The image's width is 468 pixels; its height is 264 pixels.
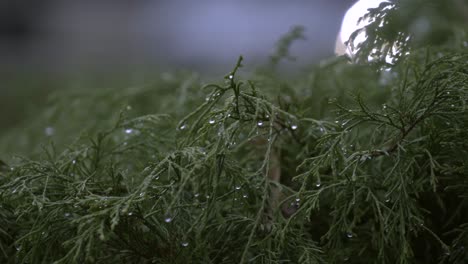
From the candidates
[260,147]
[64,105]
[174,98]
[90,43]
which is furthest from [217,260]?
[90,43]

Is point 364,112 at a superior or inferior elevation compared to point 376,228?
superior

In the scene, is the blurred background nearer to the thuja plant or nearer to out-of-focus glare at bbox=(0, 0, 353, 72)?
out-of-focus glare at bbox=(0, 0, 353, 72)

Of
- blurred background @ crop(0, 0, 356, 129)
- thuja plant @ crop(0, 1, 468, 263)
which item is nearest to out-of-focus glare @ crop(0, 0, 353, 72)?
blurred background @ crop(0, 0, 356, 129)

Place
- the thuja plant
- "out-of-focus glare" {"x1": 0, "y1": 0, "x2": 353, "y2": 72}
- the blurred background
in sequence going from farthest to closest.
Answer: "out-of-focus glare" {"x1": 0, "y1": 0, "x2": 353, "y2": 72} → the blurred background → the thuja plant

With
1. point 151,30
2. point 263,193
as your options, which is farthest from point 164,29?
point 263,193

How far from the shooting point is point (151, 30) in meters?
3.75

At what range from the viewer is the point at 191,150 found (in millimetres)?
578

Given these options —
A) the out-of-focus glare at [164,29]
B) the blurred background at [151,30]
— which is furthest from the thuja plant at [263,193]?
the out-of-focus glare at [164,29]

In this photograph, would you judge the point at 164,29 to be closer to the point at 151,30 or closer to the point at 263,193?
the point at 151,30

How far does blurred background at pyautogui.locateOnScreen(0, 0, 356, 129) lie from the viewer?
3.12 metres

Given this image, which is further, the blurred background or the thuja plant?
the blurred background

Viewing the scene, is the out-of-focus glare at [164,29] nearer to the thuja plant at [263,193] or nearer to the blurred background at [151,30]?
the blurred background at [151,30]

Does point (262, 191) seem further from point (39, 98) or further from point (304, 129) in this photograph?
point (39, 98)

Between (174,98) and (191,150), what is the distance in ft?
1.62
